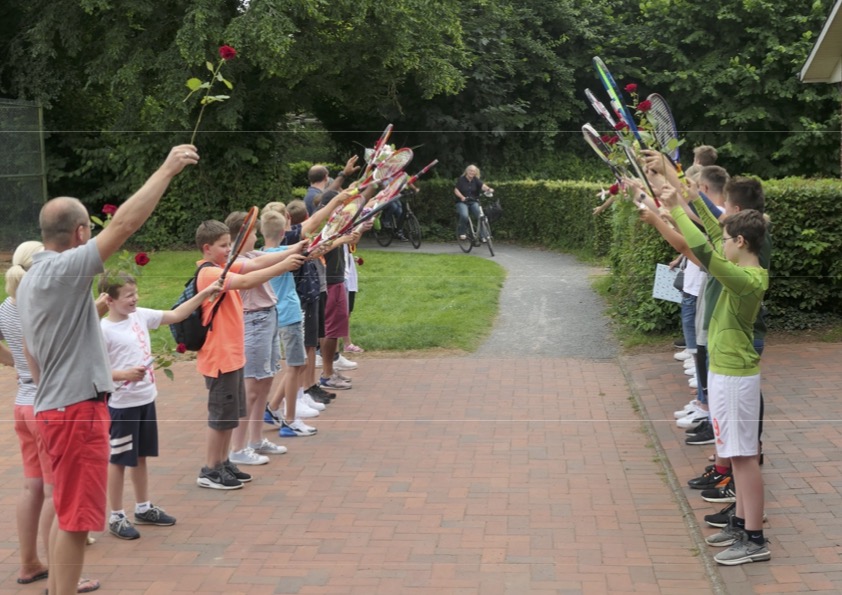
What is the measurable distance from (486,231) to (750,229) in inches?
110

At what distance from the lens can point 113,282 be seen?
5.24 meters

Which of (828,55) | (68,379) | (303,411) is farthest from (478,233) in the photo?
(828,55)

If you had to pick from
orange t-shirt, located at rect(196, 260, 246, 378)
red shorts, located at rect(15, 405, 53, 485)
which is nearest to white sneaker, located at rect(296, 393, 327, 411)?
orange t-shirt, located at rect(196, 260, 246, 378)

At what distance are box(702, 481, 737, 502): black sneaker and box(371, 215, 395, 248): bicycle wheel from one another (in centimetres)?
324

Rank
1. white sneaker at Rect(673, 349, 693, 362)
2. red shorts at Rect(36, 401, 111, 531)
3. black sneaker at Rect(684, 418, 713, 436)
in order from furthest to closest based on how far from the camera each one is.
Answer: white sneaker at Rect(673, 349, 693, 362) < black sneaker at Rect(684, 418, 713, 436) < red shorts at Rect(36, 401, 111, 531)

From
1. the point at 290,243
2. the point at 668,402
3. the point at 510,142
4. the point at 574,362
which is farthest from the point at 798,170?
the point at 290,243

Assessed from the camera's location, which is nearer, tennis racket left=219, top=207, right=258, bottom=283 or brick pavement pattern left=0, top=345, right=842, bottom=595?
brick pavement pattern left=0, top=345, right=842, bottom=595

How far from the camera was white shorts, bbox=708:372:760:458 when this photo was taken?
4887 mm

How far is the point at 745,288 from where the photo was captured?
480 cm

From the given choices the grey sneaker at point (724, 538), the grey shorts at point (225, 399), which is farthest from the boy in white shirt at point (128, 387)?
the grey sneaker at point (724, 538)

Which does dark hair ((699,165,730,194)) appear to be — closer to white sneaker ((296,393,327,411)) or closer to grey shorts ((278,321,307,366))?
grey shorts ((278,321,307,366))

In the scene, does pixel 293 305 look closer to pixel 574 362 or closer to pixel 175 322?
pixel 175 322

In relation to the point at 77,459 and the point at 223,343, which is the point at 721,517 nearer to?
the point at 223,343

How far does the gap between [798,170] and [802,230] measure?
1.58 meters
